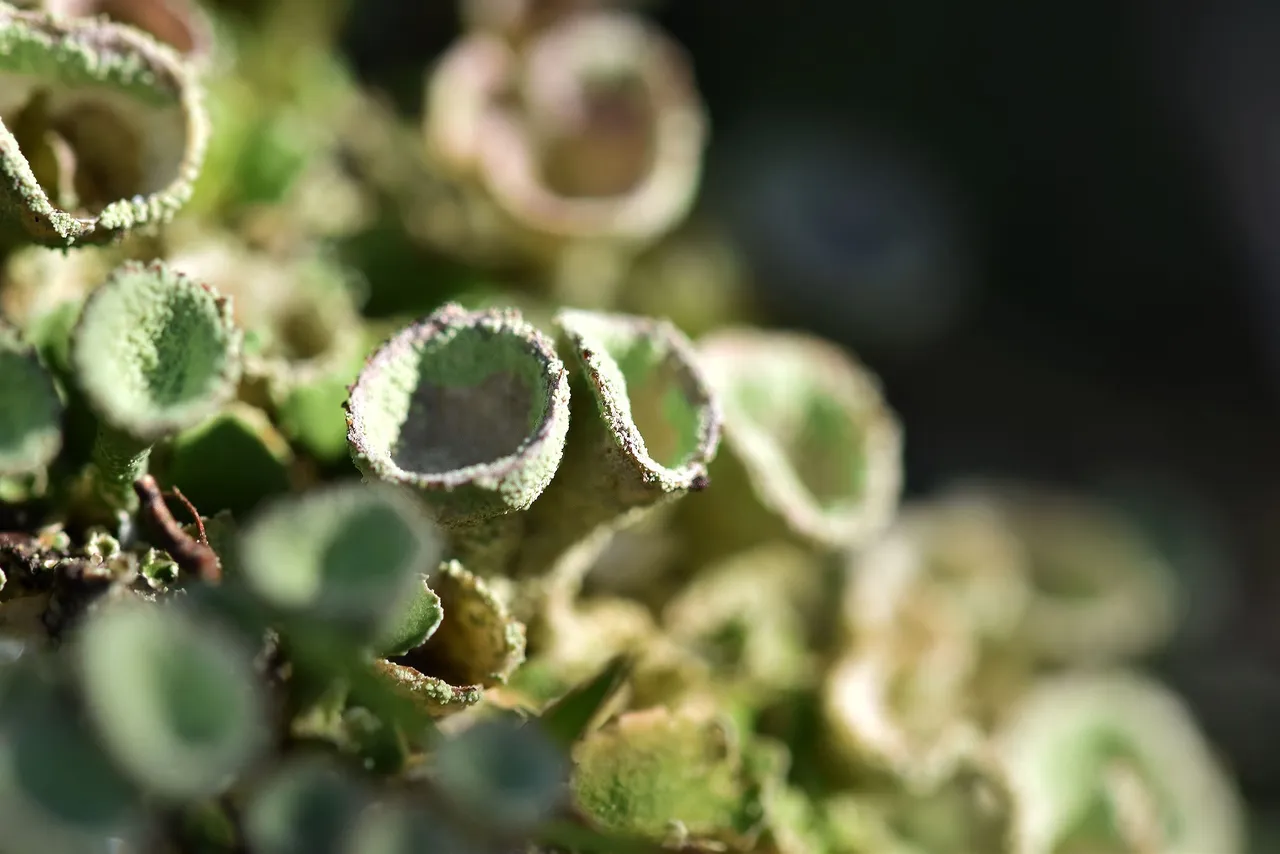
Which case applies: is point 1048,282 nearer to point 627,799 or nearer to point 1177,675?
point 1177,675

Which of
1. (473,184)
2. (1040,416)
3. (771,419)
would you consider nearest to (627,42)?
(473,184)

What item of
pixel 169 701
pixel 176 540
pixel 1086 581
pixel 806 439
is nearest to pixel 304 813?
pixel 169 701

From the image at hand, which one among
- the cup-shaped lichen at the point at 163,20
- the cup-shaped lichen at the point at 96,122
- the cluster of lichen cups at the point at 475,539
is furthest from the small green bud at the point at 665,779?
the cup-shaped lichen at the point at 163,20

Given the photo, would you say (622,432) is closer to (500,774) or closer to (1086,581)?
(500,774)

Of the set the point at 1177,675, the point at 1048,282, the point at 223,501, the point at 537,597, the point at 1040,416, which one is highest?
the point at 223,501

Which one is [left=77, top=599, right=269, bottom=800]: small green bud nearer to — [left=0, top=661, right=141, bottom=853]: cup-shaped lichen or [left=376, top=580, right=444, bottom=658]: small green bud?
[left=0, top=661, right=141, bottom=853]: cup-shaped lichen

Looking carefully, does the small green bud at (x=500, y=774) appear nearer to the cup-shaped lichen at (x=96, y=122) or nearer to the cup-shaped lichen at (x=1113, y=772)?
the cup-shaped lichen at (x=96, y=122)
